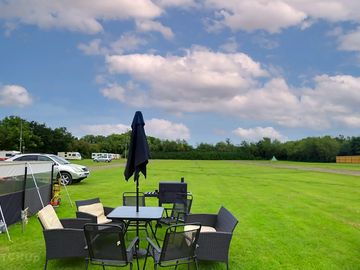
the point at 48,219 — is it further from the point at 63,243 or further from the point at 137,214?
the point at 137,214

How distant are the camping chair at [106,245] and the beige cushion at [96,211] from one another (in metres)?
2.65

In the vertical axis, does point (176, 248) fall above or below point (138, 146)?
below

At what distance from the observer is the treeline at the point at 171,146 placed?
8644 cm

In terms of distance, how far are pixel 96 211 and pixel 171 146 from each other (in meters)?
117

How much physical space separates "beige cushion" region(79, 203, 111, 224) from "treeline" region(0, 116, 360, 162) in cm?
7770

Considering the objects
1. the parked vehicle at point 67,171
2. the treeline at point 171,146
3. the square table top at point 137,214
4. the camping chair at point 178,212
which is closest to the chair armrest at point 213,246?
the square table top at point 137,214

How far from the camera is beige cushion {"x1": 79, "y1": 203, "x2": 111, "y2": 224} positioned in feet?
25.1

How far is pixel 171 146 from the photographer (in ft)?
408

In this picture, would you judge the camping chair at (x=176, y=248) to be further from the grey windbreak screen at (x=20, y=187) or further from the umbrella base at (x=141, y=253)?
the grey windbreak screen at (x=20, y=187)

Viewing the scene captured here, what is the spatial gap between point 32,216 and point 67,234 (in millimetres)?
5204

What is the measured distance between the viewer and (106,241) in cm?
485

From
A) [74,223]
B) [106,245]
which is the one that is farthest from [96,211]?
[106,245]

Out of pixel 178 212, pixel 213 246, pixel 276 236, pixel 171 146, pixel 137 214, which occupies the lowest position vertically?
pixel 276 236

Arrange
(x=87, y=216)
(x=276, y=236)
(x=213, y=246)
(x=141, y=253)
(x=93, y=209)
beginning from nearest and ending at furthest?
1. (x=213, y=246)
2. (x=141, y=253)
3. (x=87, y=216)
4. (x=93, y=209)
5. (x=276, y=236)
